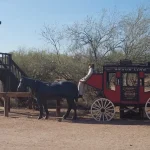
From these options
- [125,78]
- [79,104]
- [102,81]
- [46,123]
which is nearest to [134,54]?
[125,78]

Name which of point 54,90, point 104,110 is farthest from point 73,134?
point 54,90

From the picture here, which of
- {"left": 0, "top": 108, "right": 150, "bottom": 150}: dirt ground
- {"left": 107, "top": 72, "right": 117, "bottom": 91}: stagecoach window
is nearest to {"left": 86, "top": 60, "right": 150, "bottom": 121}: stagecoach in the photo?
{"left": 107, "top": 72, "right": 117, "bottom": 91}: stagecoach window

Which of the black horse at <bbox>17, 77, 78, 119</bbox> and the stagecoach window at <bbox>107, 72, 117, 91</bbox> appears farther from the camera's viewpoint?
the black horse at <bbox>17, 77, 78, 119</bbox>

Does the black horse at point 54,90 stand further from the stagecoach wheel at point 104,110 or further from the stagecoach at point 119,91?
the stagecoach wheel at point 104,110

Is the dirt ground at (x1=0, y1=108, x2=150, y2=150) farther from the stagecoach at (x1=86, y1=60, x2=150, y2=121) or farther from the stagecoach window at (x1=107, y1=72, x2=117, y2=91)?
the stagecoach window at (x1=107, y1=72, x2=117, y2=91)

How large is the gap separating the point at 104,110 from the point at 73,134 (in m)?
3.86

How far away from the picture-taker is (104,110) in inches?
623

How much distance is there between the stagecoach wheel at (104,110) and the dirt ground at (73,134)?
295 mm

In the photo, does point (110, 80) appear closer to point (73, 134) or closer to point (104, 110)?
point (104, 110)

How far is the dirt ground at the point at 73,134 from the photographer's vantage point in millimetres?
10109

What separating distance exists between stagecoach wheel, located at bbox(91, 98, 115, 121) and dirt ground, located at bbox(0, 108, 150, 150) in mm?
295

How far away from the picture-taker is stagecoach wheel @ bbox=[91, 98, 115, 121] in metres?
15.8

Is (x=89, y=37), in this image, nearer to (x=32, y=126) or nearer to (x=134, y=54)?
(x=134, y=54)

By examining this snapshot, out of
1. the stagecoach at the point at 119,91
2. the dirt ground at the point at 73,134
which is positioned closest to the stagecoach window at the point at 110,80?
the stagecoach at the point at 119,91
